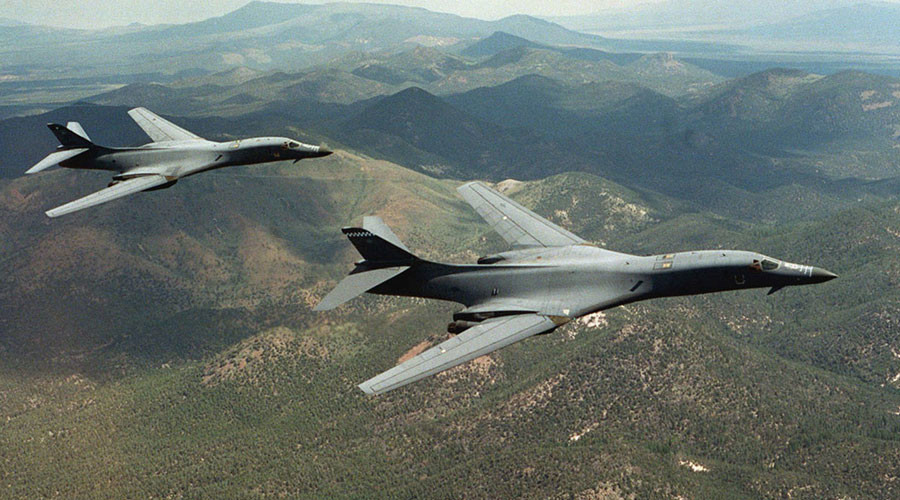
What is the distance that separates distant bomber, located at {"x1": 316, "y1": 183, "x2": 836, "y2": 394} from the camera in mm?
42031

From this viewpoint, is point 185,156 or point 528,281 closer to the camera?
point 528,281

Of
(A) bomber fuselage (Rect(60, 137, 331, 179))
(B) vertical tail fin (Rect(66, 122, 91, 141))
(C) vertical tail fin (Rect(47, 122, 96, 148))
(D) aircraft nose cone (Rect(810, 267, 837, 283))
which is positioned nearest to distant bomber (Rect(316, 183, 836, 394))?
(D) aircraft nose cone (Rect(810, 267, 837, 283))

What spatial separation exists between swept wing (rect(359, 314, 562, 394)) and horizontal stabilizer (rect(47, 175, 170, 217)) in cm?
3152

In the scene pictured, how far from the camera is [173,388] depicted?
158 metres

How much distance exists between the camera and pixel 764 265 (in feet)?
137

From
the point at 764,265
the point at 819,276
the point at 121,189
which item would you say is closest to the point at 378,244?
the point at 121,189

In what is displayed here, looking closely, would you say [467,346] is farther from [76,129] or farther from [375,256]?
[76,129]

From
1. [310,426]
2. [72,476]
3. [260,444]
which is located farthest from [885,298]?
[72,476]

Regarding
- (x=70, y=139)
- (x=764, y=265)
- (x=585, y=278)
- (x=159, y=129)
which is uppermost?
(x=70, y=139)

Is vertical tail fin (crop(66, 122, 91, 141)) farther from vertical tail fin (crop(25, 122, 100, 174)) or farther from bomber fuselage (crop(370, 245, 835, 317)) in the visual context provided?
bomber fuselage (crop(370, 245, 835, 317))

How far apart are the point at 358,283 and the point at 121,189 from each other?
1112 inches

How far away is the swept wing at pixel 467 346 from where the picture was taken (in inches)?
1504

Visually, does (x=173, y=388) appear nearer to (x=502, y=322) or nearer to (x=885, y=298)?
(x=502, y=322)

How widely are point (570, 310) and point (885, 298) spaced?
18657cm
